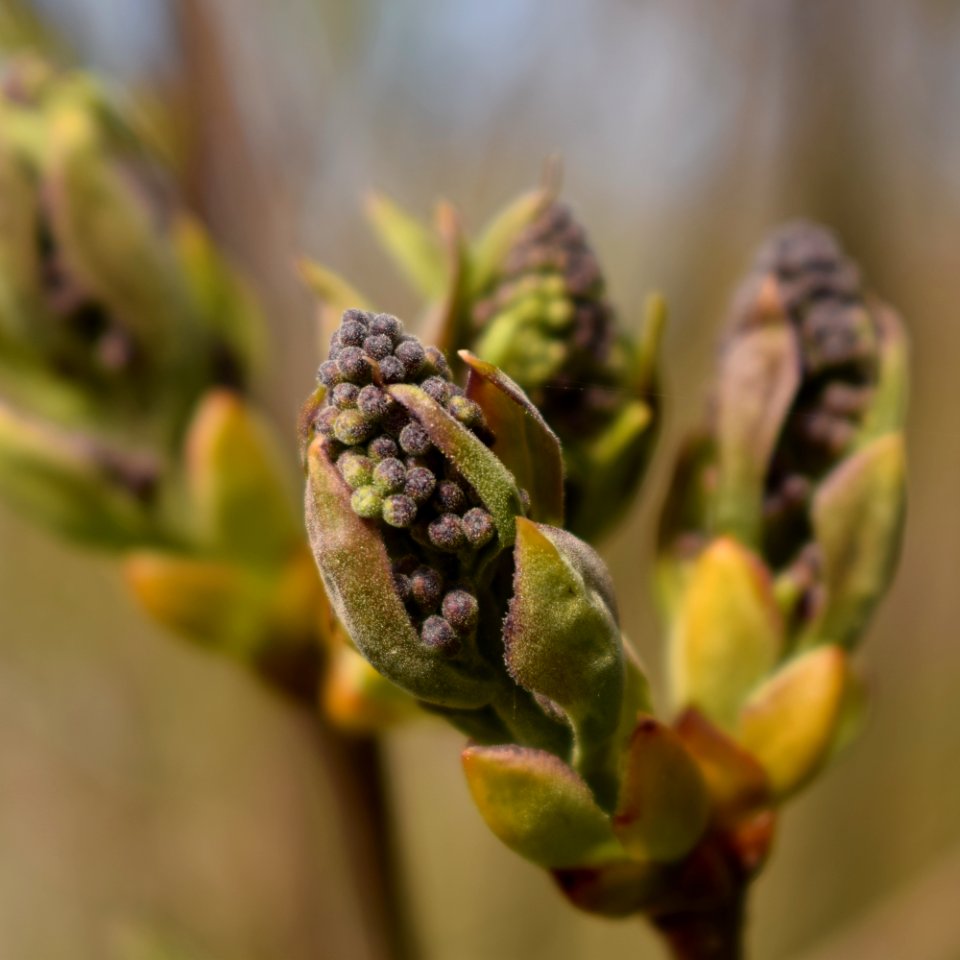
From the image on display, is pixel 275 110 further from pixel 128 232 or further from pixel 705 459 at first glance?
pixel 705 459

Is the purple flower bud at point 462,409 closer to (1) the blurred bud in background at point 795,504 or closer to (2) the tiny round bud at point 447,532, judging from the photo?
(2) the tiny round bud at point 447,532

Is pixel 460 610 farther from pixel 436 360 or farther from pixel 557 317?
pixel 557 317

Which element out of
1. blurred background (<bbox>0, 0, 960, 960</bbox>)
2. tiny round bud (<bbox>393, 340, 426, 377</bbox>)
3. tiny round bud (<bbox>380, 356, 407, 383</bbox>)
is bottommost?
blurred background (<bbox>0, 0, 960, 960</bbox>)

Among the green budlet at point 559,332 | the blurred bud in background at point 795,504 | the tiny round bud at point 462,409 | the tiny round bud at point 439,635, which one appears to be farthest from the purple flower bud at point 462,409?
the blurred bud in background at point 795,504

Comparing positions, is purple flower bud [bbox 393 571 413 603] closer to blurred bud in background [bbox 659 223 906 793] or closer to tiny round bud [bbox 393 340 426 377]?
tiny round bud [bbox 393 340 426 377]

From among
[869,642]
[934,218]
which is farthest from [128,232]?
[869,642]

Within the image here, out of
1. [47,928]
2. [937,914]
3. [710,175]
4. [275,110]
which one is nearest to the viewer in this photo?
[937,914]

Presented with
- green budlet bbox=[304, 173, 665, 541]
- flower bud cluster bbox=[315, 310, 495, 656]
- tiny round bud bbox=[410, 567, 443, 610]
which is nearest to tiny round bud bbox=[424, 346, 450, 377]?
flower bud cluster bbox=[315, 310, 495, 656]
